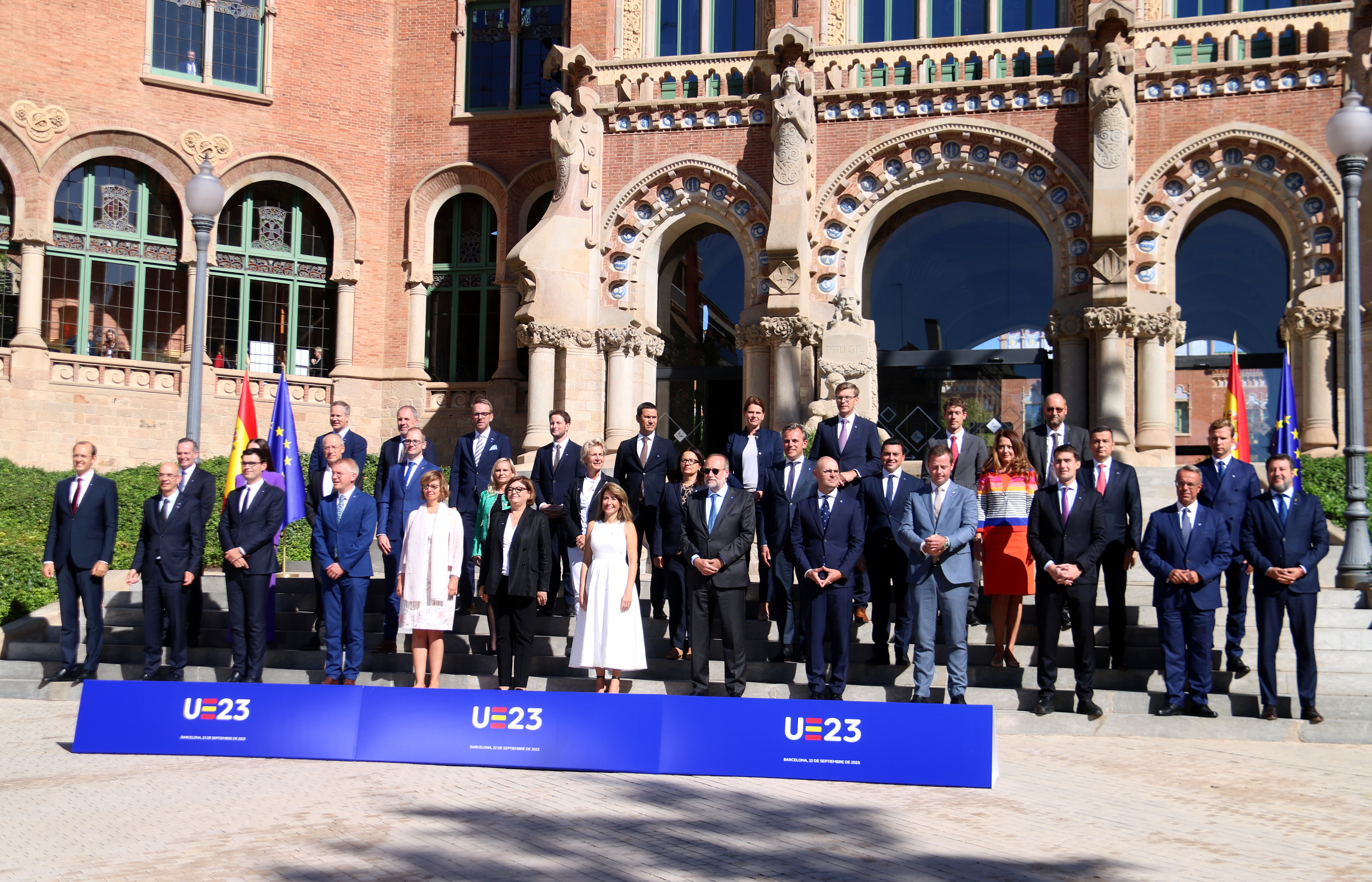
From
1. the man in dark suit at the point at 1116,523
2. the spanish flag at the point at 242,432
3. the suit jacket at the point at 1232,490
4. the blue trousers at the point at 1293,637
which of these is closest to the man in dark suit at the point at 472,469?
the spanish flag at the point at 242,432

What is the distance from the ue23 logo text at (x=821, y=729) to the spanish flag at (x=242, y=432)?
26.6 feet

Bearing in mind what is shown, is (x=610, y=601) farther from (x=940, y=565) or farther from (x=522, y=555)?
(x=940, y=565)

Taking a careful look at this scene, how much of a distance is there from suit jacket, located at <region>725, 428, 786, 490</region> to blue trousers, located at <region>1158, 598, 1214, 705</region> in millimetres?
3534

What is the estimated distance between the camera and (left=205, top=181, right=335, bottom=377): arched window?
73.9 ft

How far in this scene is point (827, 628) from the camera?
9.62 metres

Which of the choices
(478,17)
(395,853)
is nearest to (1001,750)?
(395,853)

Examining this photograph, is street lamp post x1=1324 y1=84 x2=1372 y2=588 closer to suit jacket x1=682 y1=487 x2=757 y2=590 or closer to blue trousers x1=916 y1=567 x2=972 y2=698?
blue trousers x1=916 y1=567 x2=972 y2=698

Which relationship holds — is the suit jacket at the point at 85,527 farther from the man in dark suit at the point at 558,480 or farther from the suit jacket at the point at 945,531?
the suit jacket at the point at 945,531

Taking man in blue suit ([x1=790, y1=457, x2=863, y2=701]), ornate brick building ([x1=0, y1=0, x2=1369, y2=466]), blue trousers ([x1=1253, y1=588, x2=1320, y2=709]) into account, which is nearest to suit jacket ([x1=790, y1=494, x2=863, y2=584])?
man in blue suit ([x1=790, y1=457, x2=863, y2=701])

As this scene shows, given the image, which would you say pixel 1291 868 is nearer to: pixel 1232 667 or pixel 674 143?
pixel 1232 667

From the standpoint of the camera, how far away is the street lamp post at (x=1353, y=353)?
10969 millimetres

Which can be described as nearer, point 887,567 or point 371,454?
point 887,567

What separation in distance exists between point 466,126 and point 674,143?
196 inches

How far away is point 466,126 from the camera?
76.2 feet
